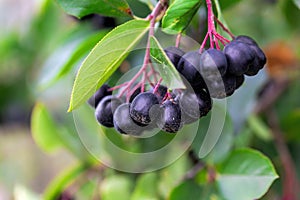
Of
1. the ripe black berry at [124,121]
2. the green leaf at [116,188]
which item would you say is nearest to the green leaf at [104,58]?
the ripe black berry at [124,121]

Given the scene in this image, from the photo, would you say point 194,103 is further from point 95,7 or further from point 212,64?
point 95,7

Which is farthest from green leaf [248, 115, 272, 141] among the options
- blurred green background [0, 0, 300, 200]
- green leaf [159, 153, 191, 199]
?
green leaf [159, 153, 191, 199]

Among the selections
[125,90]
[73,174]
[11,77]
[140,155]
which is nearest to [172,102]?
[125,90]

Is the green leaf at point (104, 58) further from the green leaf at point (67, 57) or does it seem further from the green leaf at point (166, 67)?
the green leaf at point (67, 57)

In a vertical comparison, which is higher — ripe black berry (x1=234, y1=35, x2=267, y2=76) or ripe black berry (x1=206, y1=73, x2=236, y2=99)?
ripe black berry (x1=234, y1=35, x2=267, y2=76)

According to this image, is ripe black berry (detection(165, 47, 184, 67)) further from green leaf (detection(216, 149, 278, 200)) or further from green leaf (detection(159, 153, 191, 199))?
green leaf (detection(159, 153, 191, 199))

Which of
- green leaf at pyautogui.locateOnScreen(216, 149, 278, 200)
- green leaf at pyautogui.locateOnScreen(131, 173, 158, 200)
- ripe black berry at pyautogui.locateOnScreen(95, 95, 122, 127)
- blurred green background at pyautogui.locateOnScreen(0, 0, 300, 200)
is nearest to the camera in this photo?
ripe black berry at pyautogui.locateOnScreen(95, 95, 122, 127)

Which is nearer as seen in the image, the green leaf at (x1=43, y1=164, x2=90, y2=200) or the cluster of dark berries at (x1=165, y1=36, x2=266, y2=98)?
the cluster of dark berries at (x1=165, y1=36, x2=266, y2=98)
